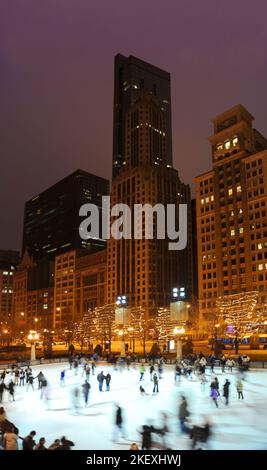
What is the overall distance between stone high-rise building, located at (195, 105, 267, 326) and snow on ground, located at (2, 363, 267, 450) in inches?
3023

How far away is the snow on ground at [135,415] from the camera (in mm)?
15906

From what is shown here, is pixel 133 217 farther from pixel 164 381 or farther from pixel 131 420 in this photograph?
pixel 131 420

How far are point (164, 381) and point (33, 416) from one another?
15.8 m

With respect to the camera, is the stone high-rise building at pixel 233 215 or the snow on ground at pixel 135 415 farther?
the stone high-rise building at pixel 233 215

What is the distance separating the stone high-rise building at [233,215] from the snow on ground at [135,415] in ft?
252

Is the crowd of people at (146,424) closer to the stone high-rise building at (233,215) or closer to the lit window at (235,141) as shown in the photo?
the stone high-rise building at (233,215)

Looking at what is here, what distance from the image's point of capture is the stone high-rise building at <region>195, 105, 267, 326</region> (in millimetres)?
109000

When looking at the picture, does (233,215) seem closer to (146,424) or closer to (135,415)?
(135,415)

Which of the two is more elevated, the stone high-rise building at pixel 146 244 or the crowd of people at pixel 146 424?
the stone high-rise building at pixel 146 244

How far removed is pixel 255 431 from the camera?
17.1m

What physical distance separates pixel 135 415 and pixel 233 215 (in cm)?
10111

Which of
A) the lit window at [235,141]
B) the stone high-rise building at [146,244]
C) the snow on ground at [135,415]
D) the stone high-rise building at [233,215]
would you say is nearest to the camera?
the snow on ground at [135,415]

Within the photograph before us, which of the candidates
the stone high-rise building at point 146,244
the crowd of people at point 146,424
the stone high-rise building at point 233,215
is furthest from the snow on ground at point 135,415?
the stone high-rise building at point 146,244
